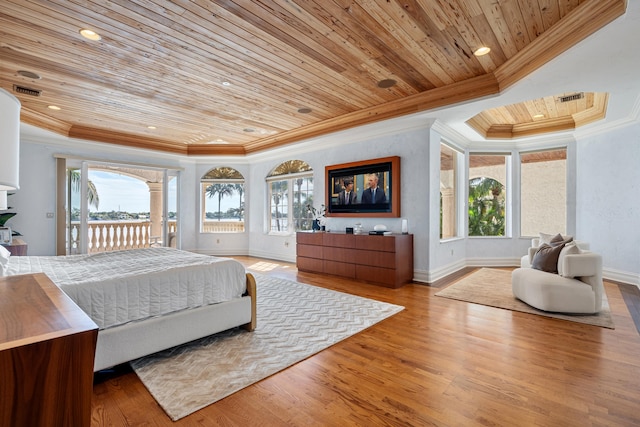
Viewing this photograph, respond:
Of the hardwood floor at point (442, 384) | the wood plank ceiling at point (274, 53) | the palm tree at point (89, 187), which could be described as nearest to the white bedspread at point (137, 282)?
the hardwood floor at point (442, 384)

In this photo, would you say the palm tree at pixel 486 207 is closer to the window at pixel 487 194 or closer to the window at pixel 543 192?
the window at pixel 487 194

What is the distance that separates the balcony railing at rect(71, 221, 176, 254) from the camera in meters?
6.80

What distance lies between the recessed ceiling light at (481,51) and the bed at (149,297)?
10.5 feet

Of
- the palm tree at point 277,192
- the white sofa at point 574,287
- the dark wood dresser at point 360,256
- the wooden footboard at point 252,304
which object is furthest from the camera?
the palm tree at point 277,192

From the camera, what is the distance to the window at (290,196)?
6.56 metres

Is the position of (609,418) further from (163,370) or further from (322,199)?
(322,199)

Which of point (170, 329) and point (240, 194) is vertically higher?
point (240, 194)

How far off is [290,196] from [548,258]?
4.84m

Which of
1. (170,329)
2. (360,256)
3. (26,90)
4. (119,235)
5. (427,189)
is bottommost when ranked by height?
(170,329)

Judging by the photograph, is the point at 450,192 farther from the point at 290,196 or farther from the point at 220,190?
the point at 220,190

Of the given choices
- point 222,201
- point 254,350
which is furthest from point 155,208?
point 254,350

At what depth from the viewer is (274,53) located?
3039 mm

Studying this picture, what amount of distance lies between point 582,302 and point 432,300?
1.50 m

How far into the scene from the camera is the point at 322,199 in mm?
5992
